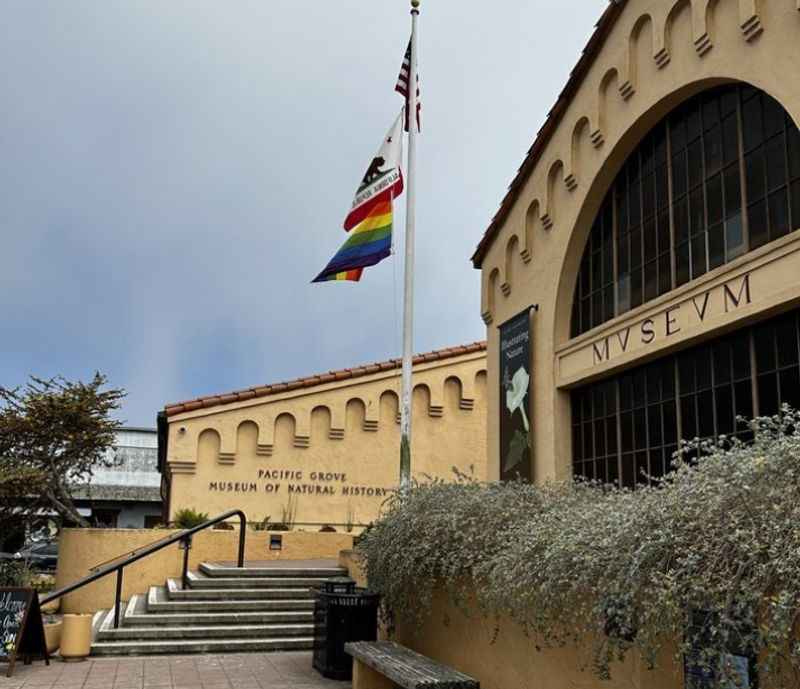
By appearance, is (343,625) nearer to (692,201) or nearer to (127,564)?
(127,564)

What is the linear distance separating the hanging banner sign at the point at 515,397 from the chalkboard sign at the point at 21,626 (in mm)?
6805

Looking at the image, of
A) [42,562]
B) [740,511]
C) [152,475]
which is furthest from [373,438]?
[152,475]

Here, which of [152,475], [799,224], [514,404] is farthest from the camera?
[152,475]

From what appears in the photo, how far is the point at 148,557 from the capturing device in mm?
14820

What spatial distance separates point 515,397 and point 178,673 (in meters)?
6.42

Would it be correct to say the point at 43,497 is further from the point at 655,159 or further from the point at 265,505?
the point at 655,159

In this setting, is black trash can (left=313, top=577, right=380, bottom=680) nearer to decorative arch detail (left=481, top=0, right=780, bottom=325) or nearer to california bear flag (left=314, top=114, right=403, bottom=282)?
california bear flag (left=314, top=114, right=403, bottom=282)

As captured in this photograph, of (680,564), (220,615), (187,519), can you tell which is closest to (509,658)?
(680,564)

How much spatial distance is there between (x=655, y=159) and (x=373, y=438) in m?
10.7

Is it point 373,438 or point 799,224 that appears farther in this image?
point 373,438

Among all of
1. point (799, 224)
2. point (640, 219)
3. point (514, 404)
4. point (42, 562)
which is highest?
point (640, 219)

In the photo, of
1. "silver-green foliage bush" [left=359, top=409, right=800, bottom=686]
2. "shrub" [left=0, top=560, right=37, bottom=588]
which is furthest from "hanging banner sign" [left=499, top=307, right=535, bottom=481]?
"shrub" [left=0, top=560, right=37, bottom=588]

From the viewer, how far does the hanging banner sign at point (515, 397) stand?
13523 mm

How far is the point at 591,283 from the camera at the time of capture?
494 inches
